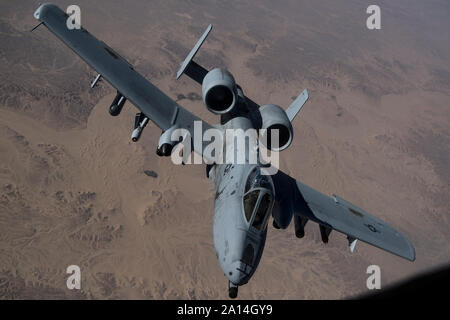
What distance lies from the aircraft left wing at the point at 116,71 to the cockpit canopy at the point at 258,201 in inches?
157

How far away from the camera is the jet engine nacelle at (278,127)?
12.9 m

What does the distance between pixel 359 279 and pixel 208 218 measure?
10.6 m

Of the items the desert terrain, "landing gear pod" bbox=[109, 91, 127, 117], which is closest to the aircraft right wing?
the desert terrain

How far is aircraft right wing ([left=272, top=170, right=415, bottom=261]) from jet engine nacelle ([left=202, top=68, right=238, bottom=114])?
4080 millimetres

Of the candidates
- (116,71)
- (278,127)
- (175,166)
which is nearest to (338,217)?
(278,127)

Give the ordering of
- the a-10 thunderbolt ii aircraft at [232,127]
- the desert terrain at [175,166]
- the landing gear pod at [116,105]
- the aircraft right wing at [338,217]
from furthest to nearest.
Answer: the desert terrain at [175,166] → the landing gear pod at [116,105] → the aircraft right wing at [338,217] → the a-10 thunderbolt ii aircraft at [232,127]

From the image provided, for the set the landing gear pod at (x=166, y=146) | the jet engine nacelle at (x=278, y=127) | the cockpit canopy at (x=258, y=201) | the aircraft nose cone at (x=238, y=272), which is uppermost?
the jet engine nacelle at (x=278, y=127)

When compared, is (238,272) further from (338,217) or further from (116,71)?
(116,71)

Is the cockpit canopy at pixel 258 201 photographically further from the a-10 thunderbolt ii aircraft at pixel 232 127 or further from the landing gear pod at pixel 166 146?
the landing gear pod at pixel 166 146

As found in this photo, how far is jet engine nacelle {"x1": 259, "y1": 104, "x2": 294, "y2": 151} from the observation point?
12.9 metres

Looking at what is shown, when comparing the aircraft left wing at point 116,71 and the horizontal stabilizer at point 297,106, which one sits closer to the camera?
the aircraft left wing at point 116,71

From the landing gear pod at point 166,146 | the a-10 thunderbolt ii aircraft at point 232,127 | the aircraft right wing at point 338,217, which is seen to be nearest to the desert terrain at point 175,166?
the a-10 thunderbolt ii aircraft at point 232,127

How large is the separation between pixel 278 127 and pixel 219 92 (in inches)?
130

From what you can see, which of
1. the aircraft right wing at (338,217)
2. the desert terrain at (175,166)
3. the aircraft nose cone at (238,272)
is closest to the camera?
the aircraft nose cone at (238,272)
